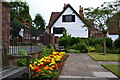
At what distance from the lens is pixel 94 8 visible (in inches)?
684

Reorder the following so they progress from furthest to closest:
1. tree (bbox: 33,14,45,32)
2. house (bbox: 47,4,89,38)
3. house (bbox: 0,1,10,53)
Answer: tree (bbox: 33,14,45,32)
house (bbox: 47,4,89,38)
house (bbox: 0,1,10,53)

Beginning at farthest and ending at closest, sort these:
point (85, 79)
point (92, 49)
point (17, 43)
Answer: point (92, 49) → point (17, 43) → point (85, 79)

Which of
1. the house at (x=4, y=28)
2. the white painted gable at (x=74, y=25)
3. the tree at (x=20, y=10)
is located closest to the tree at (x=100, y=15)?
the house at (x=4, y=28)

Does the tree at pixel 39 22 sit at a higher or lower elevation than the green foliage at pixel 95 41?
higher

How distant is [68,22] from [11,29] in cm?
2892

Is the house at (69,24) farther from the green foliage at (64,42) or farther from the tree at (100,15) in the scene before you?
the tree at (100,15)

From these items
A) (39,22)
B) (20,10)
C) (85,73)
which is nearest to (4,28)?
(85,73)

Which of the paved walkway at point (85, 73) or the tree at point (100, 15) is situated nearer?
the paved walkway at point (85, 73)

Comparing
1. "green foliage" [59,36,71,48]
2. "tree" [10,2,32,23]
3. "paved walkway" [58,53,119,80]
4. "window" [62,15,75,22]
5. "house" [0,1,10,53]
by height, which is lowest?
"paved walkway" [58,53,119,80]

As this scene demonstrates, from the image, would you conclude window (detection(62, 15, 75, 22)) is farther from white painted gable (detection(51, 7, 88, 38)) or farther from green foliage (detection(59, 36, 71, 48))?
green foliage (detection(59, 36, 71, 48))

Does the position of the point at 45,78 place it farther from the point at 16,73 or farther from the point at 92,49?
the point at 92,49

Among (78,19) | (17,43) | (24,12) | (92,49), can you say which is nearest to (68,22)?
(78,19)

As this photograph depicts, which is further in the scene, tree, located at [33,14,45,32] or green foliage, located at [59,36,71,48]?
tree, located at [33,14,45,32]

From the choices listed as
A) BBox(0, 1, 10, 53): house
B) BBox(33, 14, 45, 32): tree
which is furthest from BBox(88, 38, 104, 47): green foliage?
BBox(33, 14, 45, 32): tree
